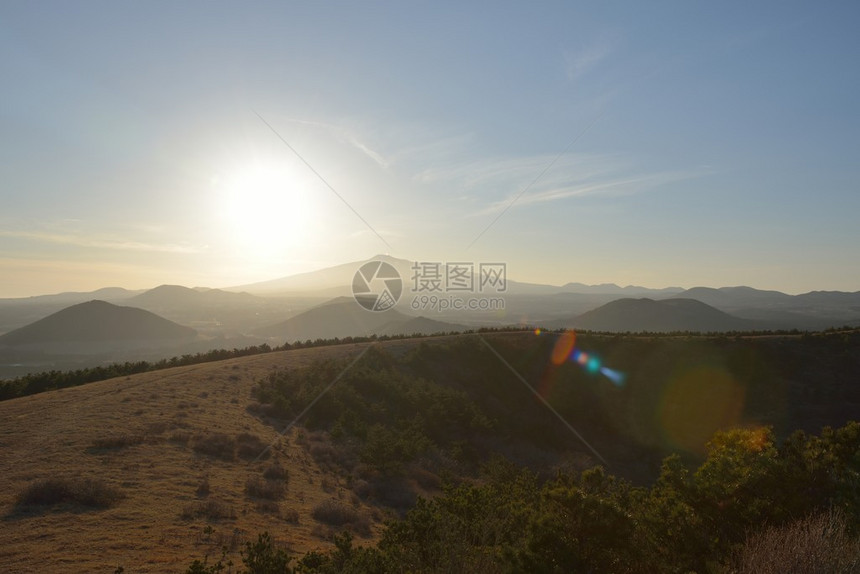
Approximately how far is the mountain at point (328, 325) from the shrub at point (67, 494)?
132m

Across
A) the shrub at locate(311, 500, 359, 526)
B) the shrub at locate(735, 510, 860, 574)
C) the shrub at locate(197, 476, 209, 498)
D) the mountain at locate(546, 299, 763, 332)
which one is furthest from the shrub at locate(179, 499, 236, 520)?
the mountain at locate(546, 299, 763, 332)

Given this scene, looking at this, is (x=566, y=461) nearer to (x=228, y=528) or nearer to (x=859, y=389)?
(x=228, y=528)

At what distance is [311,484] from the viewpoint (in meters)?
15.1

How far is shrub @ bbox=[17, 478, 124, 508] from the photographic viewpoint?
10.3 meters

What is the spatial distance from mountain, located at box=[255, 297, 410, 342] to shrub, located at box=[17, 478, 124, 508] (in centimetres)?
13217

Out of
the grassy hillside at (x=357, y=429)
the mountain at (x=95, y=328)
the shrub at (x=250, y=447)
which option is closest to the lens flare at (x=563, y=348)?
the grassy hillside at (x=357, y=429)

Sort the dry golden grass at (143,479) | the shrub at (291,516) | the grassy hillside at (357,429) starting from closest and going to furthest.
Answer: the dry golden grass at (143,479) → the grassy hillside at (357,429) → the shrub at (291,516)

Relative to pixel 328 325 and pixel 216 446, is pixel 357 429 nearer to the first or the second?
pixel 216 446

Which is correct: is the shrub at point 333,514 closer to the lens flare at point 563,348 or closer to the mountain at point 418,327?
the lens flare at point 563,348

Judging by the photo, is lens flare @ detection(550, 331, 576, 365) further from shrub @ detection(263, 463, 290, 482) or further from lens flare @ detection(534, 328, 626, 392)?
shrub @ detection(263, 463, 290, 482)

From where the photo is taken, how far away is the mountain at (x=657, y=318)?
135625 millimetres

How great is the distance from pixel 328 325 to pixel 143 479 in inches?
5791

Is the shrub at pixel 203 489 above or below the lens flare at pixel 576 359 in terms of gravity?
below

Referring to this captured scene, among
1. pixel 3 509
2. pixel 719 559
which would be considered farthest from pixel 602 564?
pixel 3 509
